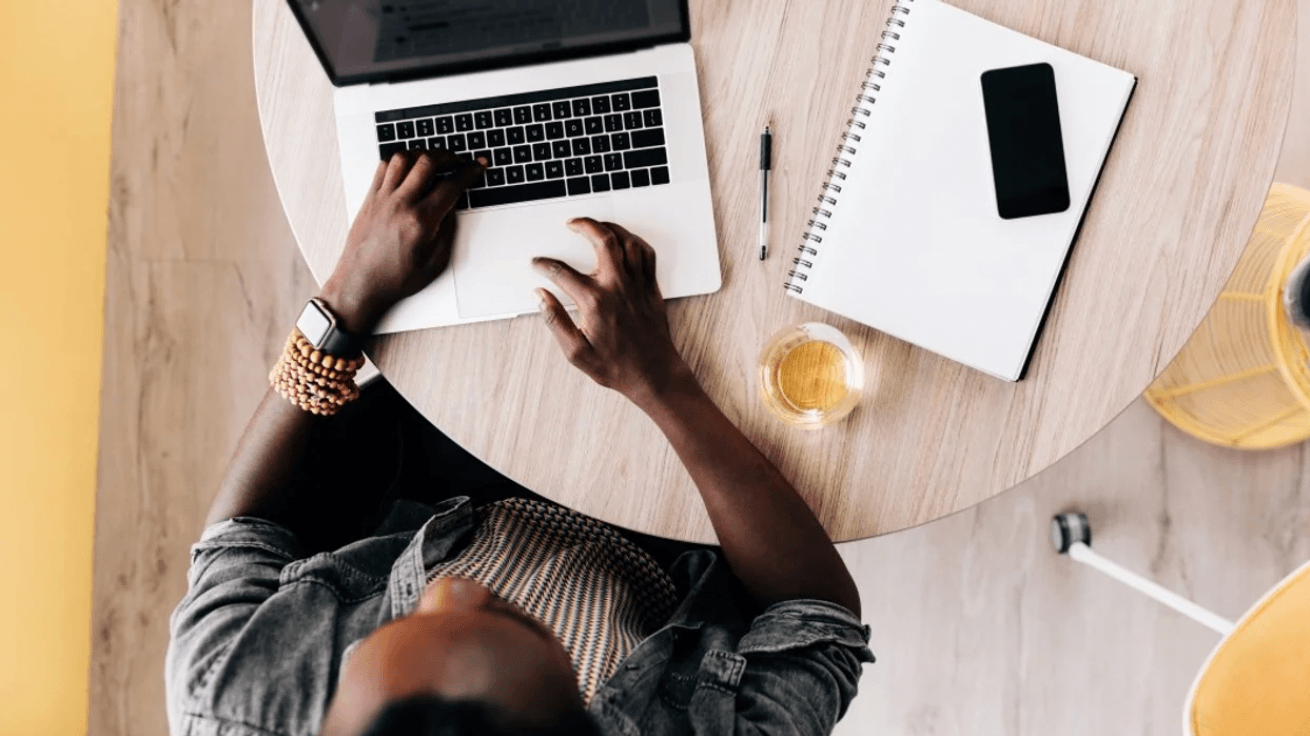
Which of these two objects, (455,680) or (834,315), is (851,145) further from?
(455,680)

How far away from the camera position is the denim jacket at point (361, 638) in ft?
2.57

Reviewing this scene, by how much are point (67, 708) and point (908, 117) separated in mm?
1561

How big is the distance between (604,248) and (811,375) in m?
0.25

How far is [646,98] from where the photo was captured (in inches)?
36.8

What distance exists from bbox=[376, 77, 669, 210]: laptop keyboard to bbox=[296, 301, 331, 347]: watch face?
183mm

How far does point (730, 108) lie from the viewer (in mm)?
948

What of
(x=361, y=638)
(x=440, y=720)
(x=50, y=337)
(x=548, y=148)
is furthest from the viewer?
(x=50, y=337)

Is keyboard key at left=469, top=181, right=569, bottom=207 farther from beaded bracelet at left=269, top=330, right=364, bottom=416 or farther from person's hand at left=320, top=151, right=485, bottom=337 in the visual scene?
beaded bracelet at left=269, top=330, right=364, bottom=416

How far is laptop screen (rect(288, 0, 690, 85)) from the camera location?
82cm

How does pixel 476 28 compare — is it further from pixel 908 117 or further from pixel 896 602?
pixel 896 602

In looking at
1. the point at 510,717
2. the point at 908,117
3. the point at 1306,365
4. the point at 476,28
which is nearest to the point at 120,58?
the point at 476,28

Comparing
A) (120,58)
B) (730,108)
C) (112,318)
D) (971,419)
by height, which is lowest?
(971,419)

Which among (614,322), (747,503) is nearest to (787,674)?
(747,503)

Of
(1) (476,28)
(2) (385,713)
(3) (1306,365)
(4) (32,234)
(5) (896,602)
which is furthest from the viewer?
(5) (896,602)
